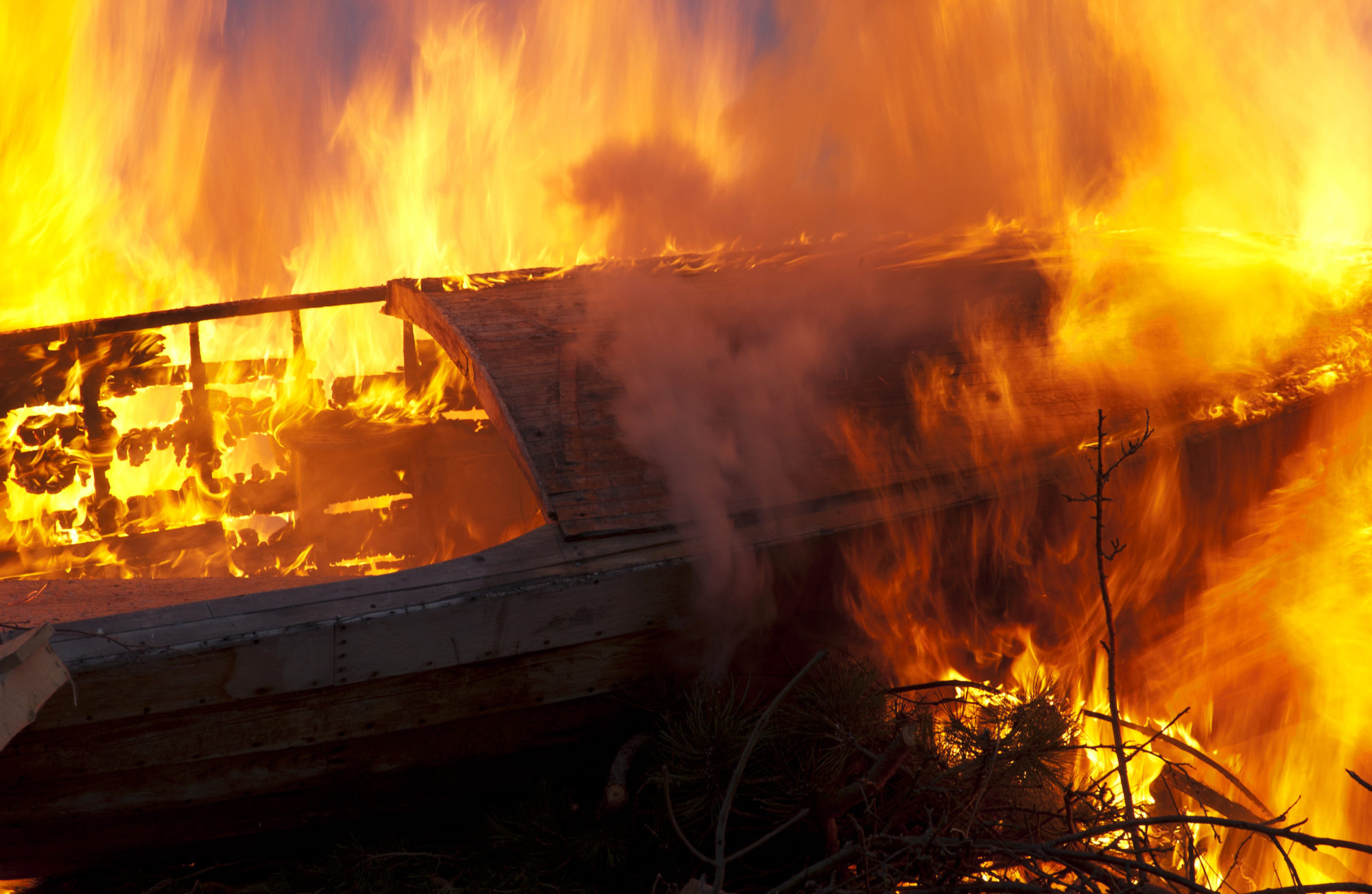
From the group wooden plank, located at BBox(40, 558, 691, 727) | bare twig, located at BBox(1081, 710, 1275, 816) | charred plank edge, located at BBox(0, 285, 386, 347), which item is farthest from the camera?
charred plank edge, located at BBox(0, 285, 386, 347)

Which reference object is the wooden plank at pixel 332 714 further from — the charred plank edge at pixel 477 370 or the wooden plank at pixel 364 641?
the charred plank edge at pixel 477 370

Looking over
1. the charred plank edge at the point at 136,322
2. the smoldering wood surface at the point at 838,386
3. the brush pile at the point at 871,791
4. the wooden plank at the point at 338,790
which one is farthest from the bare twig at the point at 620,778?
the charred plank edge at the point at 136,322

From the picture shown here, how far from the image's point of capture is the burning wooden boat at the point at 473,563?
2.40 m

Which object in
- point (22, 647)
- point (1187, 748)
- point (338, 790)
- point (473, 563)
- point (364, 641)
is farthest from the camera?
point (1187, 748)

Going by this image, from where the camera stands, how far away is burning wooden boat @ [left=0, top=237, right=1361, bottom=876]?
240cm

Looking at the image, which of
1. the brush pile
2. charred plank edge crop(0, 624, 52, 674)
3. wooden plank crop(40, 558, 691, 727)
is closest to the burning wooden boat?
wooden plank crop(40, 558, 691, 727)

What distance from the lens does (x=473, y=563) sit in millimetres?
2756

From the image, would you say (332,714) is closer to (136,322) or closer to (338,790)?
(338,790)

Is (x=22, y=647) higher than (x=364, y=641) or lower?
higher

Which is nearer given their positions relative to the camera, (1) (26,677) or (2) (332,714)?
(1) (26,677)

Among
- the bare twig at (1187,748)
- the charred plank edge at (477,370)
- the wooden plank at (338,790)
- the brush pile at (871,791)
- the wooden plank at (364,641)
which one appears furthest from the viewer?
the charred plank edge at (477,370)

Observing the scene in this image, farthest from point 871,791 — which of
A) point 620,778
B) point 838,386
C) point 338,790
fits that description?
point 838,386

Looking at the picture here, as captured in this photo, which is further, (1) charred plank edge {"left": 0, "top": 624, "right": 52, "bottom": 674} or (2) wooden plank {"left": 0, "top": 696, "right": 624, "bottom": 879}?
(2) wooden plank {"left": 0, "top": 696, "right": 624, "bottom": 879}

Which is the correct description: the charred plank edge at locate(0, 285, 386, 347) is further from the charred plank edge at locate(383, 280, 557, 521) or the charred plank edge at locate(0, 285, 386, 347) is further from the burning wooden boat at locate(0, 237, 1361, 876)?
the charred plank edge at locate(383, 280, 557, 521)
